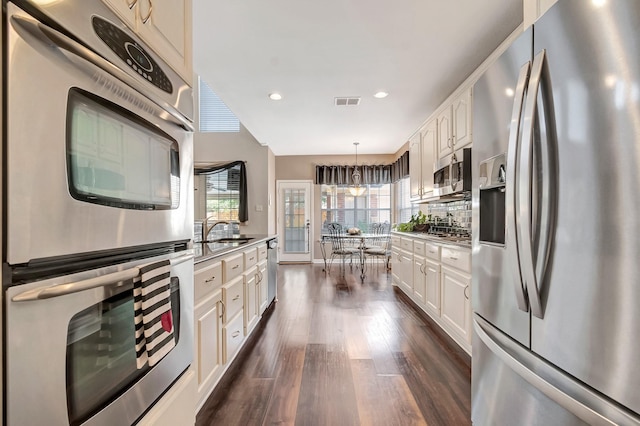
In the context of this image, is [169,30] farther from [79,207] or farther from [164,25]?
[79,207]

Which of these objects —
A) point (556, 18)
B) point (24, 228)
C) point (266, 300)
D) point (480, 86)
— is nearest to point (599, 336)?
point (556, 18)

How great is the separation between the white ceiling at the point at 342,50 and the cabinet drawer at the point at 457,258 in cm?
170

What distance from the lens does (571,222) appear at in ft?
2.43

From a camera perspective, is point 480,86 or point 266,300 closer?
point 480,86

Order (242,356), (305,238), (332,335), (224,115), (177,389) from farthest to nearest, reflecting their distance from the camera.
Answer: (305,238) < (224,115) < (332,335) < (242,356) < (177,389)

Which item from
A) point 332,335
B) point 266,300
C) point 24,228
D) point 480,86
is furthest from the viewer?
point 266,300

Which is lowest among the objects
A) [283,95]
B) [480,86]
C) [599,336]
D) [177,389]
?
[177,389]

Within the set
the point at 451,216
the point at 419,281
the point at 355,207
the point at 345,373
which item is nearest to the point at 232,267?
the point at 345,373

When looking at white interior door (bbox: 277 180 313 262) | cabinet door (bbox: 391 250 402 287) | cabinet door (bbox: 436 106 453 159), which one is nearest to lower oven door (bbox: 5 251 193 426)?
cabinet door (bbox: 436 106 453 159)

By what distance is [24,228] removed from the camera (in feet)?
1.61

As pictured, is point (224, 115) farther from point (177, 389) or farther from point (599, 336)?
point (599, 336)

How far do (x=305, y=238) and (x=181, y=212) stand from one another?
593 cm

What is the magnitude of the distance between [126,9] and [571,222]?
1.26 m

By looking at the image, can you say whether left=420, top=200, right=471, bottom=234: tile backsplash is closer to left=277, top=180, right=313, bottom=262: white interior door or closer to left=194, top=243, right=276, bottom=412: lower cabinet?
left=194, top=243, right=276, bottom=412: lower cabinet
